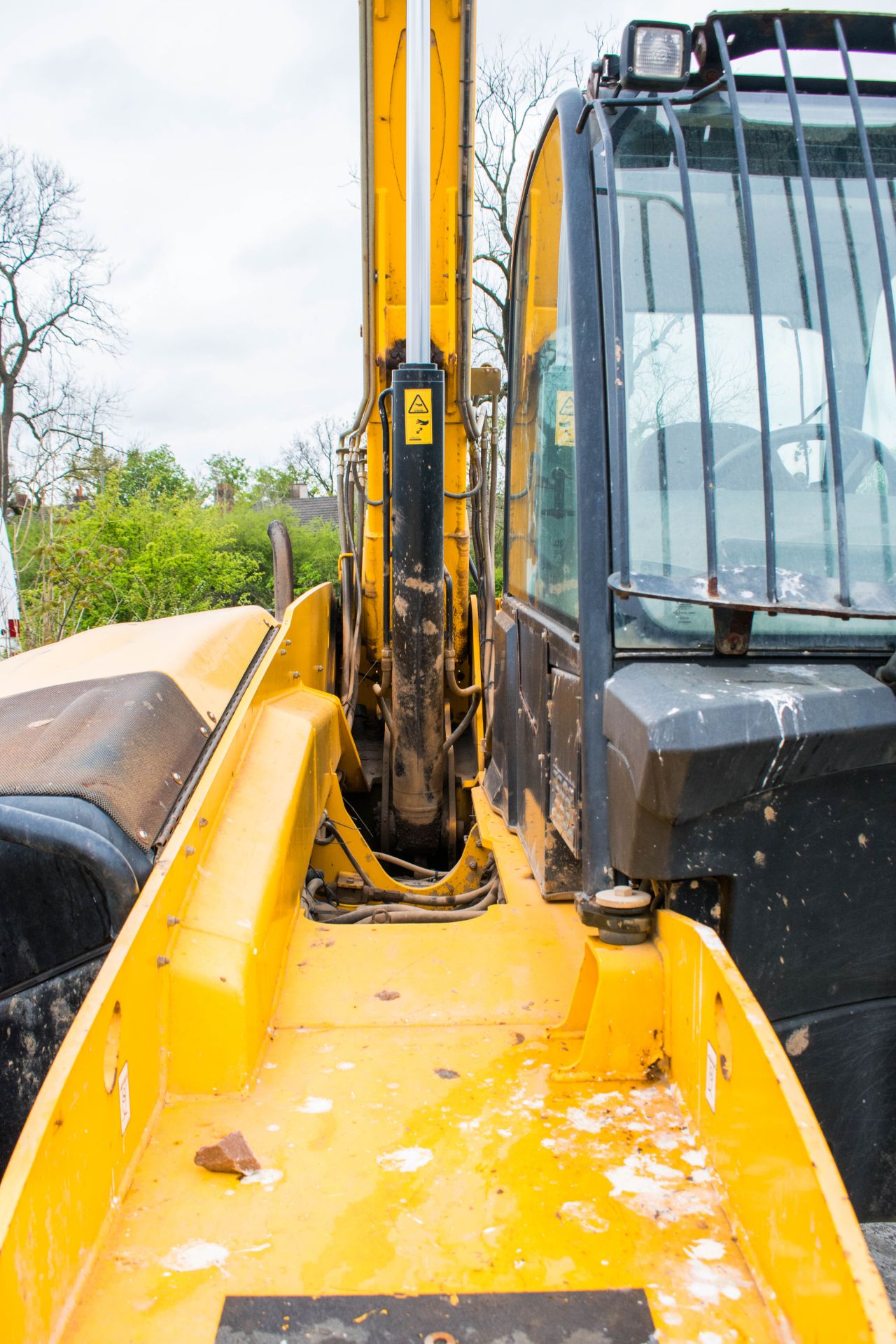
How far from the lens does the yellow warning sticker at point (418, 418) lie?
3.00 metres

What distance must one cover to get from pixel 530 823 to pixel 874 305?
1408 millimetres

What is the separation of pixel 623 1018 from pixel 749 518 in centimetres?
86

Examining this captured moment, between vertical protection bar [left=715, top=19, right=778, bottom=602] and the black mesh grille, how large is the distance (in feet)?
3.91

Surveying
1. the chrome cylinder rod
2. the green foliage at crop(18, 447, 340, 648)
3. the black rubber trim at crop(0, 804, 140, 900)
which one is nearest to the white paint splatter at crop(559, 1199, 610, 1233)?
the black rubber trim at crop(0, 804, 140, 900)

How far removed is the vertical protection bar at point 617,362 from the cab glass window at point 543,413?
0.15 meters

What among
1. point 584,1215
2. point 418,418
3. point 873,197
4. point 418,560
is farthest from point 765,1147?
point 418,418

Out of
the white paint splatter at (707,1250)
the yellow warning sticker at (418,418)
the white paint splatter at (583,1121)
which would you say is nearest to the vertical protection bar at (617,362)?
the white paint splatter at (583,1121)

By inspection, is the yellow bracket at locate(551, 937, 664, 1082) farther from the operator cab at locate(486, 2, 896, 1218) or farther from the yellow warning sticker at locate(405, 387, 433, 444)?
the yellow warning sticker at locate(405, 387, 433, 444)

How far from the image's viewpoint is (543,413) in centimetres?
241

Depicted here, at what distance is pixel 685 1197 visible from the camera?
1.27 m

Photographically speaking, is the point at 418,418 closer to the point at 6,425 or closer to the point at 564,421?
the point at 564,421

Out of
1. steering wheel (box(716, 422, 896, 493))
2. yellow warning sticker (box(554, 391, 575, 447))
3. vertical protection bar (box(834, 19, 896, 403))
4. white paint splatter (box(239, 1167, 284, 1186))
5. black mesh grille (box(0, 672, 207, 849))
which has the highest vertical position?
vertical protection bar (box(834, 19, 896, 403))

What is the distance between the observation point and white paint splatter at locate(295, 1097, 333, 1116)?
1.50 m

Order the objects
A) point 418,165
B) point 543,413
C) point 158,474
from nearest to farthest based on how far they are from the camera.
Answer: point 543,413, point 418,165, point 158,474
